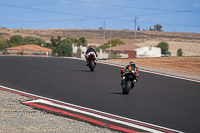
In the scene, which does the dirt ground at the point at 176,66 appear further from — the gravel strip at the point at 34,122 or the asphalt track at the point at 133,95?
the gravel strip at the point at 34,122

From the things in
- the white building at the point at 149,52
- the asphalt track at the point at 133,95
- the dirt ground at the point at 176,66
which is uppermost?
the white building at the point at 149,52

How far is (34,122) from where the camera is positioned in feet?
28.5

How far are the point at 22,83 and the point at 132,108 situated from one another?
6.75 meters

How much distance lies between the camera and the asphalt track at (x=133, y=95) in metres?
10.2

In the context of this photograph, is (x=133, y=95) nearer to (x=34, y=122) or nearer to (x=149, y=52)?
(x=34, y=122)

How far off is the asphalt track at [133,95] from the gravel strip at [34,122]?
182cm

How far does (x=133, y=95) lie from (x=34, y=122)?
6390mm

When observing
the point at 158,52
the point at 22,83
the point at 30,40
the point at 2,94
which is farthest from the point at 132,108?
the point at 30,40

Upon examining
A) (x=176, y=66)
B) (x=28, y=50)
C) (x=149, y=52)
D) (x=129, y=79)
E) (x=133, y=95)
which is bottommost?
(x=133, y=95)

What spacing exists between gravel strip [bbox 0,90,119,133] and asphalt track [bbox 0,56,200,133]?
1.82m

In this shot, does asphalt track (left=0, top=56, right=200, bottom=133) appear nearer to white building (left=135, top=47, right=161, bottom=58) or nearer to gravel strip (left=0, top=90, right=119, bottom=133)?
gravel strip (left=0, top=90, right=119, bottom=133)

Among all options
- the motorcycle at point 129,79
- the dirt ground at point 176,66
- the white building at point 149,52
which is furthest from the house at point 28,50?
the motorcycle at point 129,79

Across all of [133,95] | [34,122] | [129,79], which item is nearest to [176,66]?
[133,95]

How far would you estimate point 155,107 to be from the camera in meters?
11.7
